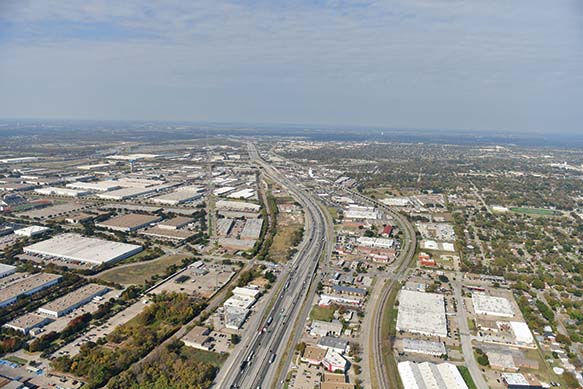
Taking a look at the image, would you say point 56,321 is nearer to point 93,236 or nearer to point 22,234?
point 93,236

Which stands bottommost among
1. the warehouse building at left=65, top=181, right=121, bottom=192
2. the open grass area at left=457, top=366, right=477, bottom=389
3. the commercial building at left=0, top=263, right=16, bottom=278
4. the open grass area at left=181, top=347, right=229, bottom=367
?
the open grass area at left=457, top=366, right=477, bottom=389

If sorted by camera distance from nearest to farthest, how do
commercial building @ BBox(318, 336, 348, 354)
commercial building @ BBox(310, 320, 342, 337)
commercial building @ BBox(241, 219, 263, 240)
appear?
commercial building @ BBox(318, 336, 348, 354), commercial building @ BBox(310, 320, 342, 337), commercial building @ BBox(241, 219, 263, 240)

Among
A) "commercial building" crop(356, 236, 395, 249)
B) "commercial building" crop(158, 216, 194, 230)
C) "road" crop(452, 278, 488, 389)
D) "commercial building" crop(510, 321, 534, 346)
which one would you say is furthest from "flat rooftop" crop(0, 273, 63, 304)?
"commercial building" crop(510, 321, 534, 346)

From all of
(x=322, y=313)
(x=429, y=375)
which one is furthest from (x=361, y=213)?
(x=429, y=375)

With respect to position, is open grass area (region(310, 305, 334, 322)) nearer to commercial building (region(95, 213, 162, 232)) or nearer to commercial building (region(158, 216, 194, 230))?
commercial building (region(158, 216, 194, 230))

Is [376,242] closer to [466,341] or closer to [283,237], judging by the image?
[283,237]

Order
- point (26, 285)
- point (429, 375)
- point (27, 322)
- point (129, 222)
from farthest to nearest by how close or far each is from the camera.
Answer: point (129, 222) < point (26, 285) < point (27, 322) < point (429, 375)
